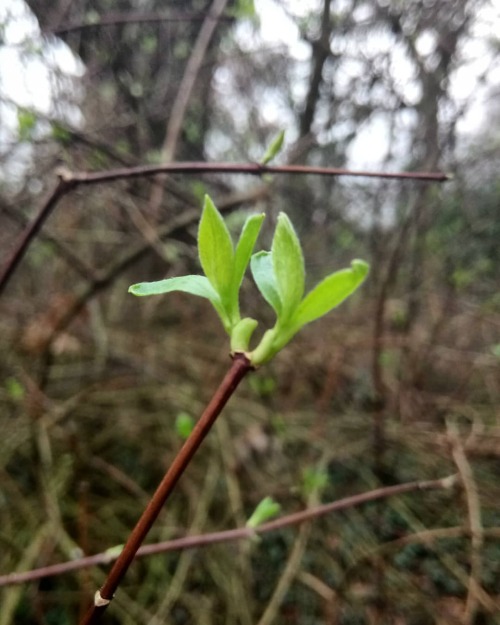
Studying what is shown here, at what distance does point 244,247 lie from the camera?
29cm

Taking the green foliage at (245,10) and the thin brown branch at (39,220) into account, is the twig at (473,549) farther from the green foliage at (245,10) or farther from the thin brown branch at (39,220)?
the green foliage at (245,10)

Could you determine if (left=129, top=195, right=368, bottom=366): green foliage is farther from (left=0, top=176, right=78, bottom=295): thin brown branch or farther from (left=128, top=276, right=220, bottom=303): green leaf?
(left=0, top=176, right=78, bottom=295): thin brown branch

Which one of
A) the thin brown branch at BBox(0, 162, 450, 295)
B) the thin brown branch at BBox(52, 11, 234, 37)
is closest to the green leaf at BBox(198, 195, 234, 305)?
the thin brown branch at BBox(0, 162, 450, 295)

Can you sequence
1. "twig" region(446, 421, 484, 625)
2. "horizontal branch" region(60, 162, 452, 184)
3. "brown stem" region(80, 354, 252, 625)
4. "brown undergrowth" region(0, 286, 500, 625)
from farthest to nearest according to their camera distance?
1. "brown undergrowth" region(0, 286, 500, 625)
2. "twig" region(446, 421, 484, 625)
3. "horizontal branch" region(60, 162, 452, 184)
4. "brown stem" region(80, 354, 252, 625)

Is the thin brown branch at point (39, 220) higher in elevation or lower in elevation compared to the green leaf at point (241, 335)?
higher

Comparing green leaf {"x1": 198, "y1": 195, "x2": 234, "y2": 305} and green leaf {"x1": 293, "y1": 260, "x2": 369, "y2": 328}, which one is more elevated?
green leaf {"x1": 198, "y1": 195, "x2": 234, "y2": 305}

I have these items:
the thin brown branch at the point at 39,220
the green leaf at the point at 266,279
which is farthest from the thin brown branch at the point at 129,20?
the green leaf at the point at 266,279

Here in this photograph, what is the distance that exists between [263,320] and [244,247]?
1.05 metres

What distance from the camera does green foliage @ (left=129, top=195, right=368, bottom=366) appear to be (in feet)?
0.93

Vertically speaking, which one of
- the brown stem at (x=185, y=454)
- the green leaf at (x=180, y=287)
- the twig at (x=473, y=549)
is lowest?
the twig at (x=473, y=549)

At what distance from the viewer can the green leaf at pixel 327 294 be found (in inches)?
11.3

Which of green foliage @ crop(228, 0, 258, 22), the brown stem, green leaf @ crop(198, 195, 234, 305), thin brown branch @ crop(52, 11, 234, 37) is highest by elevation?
green foliage @ crop(228, 0, 258, 22)

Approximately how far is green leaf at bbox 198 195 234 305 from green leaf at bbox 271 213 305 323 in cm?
3

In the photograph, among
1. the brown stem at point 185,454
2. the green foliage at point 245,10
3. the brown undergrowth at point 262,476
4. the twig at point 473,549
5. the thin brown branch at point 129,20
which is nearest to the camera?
the brown stem at point 185,454
